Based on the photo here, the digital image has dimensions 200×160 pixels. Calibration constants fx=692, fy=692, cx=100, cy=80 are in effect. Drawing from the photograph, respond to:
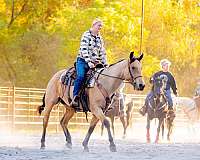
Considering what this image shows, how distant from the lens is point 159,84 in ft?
67.5

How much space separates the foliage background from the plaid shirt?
18.8 meters

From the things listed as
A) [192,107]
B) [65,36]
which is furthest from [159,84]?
[65,36]

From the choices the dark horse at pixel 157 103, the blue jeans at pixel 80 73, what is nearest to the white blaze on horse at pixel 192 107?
the dark horse at pixel 157 103

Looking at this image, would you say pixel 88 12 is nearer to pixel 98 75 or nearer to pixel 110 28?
pixel 110 28

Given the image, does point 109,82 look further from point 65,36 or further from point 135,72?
point 65,36

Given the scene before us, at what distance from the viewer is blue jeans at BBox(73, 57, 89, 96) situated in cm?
1508

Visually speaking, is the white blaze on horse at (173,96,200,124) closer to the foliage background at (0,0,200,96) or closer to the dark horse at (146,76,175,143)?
the foliage background at (0,0,200,96)

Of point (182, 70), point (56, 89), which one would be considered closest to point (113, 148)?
point (56, 89)

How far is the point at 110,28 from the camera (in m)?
35.2

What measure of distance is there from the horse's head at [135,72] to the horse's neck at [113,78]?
0.22m

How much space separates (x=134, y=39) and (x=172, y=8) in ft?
22.2

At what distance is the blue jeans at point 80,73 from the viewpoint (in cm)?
1508

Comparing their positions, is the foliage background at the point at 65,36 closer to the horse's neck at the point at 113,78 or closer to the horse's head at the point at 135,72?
the horse's neck at the point at 113,78

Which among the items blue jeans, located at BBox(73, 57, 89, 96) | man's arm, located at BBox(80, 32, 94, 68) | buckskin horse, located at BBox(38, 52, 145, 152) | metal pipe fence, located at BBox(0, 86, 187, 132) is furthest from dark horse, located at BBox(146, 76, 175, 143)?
metal pipe fence, located at BBox(0, 86, 187, 132)
